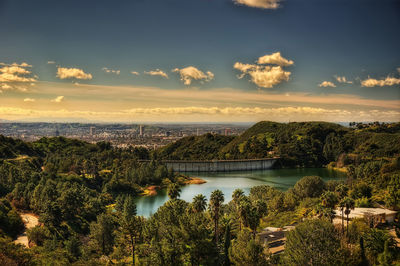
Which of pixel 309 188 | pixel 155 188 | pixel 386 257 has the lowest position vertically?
pixel 155 188

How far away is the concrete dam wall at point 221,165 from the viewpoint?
13088 cm

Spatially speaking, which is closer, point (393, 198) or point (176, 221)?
point (176, 221)

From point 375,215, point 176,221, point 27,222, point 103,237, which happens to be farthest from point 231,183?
point 176,221

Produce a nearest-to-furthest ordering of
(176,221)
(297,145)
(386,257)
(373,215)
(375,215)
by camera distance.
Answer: (386,257)
(176,221)
(373,215)
(375,215)
(297,145)

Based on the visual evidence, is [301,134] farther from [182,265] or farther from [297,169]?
[182,265]

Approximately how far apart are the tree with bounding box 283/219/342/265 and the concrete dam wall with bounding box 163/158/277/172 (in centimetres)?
10448

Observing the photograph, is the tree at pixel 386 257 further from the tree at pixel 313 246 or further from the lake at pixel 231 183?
the lake at pixel 231 183

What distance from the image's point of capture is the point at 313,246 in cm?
2506

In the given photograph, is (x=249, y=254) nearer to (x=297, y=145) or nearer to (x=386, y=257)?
(x=386, y=257)

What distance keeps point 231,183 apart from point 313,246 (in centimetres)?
7443

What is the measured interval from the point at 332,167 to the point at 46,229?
11151 centimetres

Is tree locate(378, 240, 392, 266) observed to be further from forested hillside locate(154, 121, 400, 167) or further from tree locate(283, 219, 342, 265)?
forested hillside locate(154, 121, 400, 167)

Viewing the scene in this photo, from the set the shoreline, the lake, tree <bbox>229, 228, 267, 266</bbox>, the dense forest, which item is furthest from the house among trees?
the shoreline

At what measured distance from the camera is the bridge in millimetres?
130875
